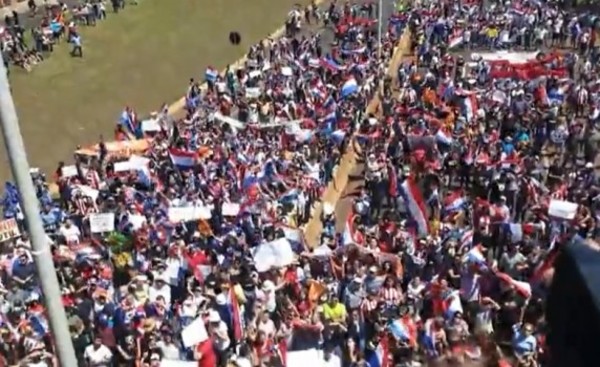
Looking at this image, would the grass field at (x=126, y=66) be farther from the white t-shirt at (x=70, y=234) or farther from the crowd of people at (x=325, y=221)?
the white t-shirt at (x=70, y=234)

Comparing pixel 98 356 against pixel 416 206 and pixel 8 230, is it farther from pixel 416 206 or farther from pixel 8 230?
pixel 416 206

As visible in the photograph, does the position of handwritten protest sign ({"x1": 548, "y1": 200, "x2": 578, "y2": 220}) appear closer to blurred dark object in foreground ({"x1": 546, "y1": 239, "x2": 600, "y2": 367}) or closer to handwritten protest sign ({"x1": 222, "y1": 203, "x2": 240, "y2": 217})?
handwritten protest sign ({"x1": 222, "y1": 203, "x2": 240, "y2": 217})

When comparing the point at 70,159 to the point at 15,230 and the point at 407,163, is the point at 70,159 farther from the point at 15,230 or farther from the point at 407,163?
the point at 407,163

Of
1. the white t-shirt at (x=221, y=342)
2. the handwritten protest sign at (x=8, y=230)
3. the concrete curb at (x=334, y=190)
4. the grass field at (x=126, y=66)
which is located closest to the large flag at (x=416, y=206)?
the concrete curb at (x=334, y=190)

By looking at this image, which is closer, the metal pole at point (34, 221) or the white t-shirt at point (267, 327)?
the metal pole at point (34, 221)

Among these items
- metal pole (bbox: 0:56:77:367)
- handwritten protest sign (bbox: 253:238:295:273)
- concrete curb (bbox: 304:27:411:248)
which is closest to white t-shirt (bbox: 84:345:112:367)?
handwritten protest sign (bbox: 253:238:295:273)

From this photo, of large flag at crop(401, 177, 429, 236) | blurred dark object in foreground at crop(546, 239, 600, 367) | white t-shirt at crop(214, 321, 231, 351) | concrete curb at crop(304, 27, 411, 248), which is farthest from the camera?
concrete curb at crop(304, 27, 411, 248)
